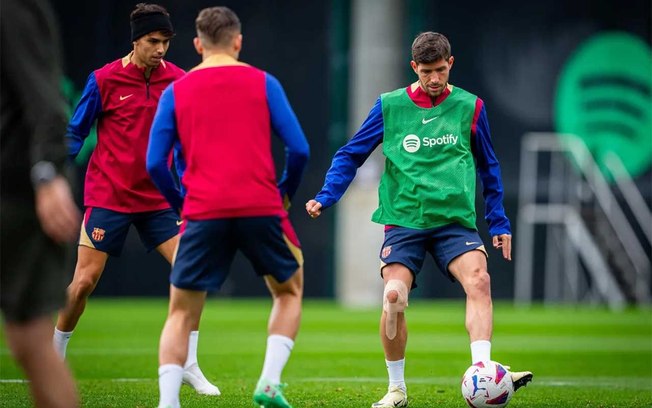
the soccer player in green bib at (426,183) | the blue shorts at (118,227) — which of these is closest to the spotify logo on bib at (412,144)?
the soccer player in green bib at (426,183)

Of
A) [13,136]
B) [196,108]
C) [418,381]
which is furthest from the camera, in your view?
[418,381]

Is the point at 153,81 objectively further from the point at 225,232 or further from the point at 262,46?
the point at 262,46

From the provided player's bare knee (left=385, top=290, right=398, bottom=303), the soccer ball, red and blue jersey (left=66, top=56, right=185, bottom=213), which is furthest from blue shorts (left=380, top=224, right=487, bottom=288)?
red and blue jersey (left=66, top=56, right=185, bottom=213)

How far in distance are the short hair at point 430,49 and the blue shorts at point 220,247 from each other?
60.4 inches

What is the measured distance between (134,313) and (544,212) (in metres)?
7.18

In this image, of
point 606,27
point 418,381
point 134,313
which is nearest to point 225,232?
point 418,381

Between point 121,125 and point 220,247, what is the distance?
2163 mm

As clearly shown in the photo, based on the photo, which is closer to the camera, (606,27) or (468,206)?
(468,206)

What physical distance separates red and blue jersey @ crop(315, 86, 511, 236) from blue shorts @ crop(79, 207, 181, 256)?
3.92 ft

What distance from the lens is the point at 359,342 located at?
13.0 meters

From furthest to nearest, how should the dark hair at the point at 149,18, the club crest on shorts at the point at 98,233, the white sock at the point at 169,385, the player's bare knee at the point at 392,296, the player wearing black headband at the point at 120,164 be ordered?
the club crest on shorts at the point at 98,233 → the player wearing black headband at the point at 120,164 → the dark hair at the point at 149,18 → the player's bare knee at the point at 392,296 → the white sock at the point at 169,385

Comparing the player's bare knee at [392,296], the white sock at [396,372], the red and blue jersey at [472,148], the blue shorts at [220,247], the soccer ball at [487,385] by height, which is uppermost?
the red and blue jersey at [472,148]

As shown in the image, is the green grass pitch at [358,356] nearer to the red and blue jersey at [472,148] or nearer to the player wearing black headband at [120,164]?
the player wearing black headband at [120,164]

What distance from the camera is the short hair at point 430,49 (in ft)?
22.3
